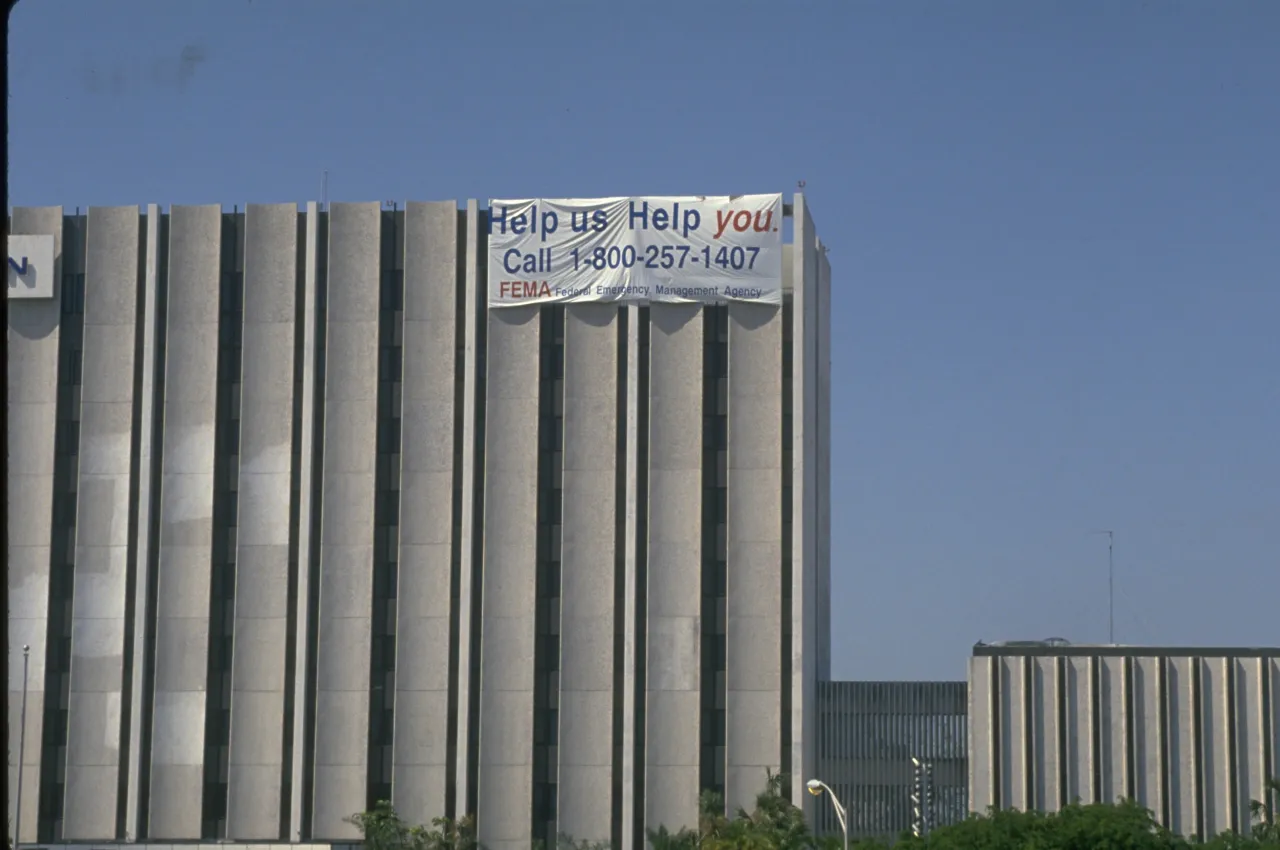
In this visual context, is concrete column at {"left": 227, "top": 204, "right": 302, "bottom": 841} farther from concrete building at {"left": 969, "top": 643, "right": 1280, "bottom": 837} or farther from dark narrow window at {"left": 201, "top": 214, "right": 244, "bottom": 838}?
concrete building at {"left": 969, "top": 643, "right": 1280, "bottom": 837}

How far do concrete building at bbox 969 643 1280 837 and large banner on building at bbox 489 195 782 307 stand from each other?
22793 millimetres

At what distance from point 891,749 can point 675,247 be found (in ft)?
90.9

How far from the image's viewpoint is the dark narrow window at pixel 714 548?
289ft

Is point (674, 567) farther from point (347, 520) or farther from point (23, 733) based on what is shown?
point (23, 733)

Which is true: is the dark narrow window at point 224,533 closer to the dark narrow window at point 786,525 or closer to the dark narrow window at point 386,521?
the dark narrow window at point 386,521

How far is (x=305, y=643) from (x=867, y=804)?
29.3 m

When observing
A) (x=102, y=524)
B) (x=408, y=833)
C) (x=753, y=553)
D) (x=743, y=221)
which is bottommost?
(x=408, y=833)

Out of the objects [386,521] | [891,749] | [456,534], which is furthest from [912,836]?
[386,521]

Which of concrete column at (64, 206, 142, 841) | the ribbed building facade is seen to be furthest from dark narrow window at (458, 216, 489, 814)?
concrete column at (64, 206, 142, 841)

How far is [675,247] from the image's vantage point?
90.4 metres

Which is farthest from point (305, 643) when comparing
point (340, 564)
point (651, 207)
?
point (651, 207)

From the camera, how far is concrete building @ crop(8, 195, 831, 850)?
8838cm

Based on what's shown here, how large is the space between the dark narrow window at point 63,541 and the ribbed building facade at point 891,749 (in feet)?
124

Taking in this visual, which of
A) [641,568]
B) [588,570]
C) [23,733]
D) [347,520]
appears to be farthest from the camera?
[347,520]
